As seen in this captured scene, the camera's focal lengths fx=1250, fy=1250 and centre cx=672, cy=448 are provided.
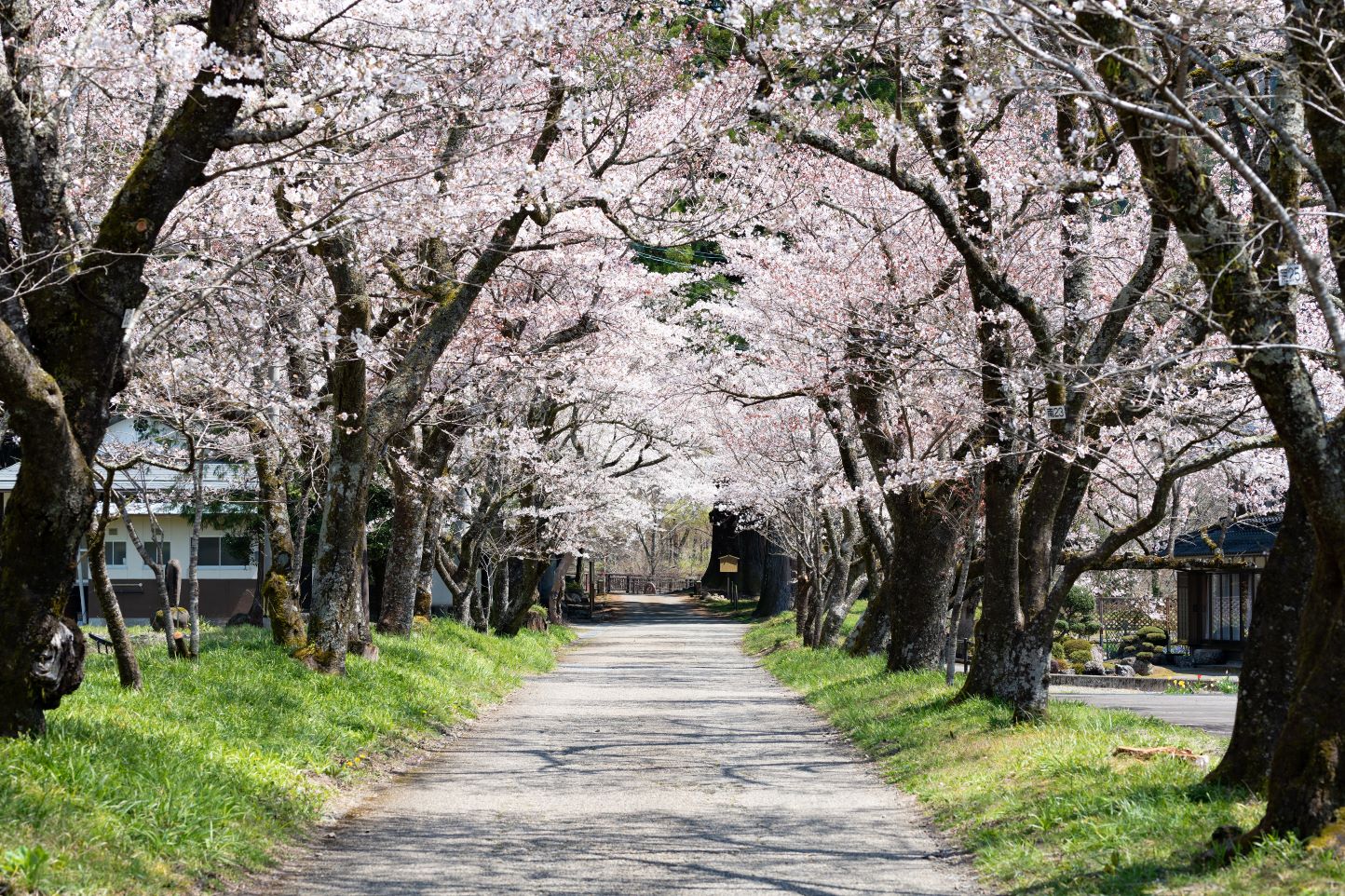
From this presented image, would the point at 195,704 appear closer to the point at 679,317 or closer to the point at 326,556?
the point at 326,556

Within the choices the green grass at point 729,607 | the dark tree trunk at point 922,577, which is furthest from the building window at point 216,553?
the dark tree trunk at point 922,577

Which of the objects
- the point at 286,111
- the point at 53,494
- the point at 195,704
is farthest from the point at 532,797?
the point at 286,111

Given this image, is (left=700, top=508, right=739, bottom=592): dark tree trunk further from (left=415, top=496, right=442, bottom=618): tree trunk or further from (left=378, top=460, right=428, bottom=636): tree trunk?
(left=378, top=460, right=428, bottom=636): tree trunk

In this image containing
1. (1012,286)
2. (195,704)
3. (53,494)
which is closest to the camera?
(53,494)

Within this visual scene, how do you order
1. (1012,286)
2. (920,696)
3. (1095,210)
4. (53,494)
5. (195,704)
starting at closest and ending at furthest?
(53,494) < (195,704) < (1012,286) < (1095,210) < (920,696)

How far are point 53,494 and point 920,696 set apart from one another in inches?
379

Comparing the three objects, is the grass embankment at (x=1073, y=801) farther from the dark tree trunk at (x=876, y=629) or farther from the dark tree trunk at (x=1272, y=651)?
the dark tree trunk at (x=876, y=629)

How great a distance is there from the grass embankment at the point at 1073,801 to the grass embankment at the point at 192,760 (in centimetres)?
422

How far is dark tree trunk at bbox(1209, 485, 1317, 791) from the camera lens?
277 inches

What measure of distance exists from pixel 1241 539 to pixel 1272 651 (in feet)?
81.0

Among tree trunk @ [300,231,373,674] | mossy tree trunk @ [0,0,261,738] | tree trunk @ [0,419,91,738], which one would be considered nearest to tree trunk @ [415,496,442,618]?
tree trunk @ [300,231,373,674]

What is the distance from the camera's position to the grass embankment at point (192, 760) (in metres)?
5.78

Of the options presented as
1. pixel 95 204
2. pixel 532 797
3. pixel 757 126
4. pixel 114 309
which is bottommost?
pixel 532 797

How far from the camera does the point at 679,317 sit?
→ 27234 millimetres
